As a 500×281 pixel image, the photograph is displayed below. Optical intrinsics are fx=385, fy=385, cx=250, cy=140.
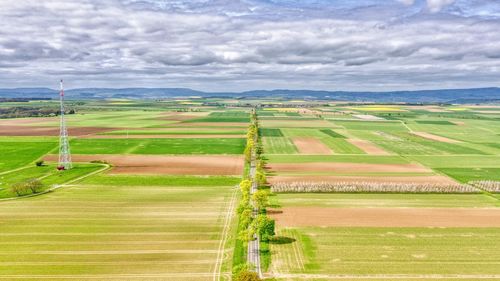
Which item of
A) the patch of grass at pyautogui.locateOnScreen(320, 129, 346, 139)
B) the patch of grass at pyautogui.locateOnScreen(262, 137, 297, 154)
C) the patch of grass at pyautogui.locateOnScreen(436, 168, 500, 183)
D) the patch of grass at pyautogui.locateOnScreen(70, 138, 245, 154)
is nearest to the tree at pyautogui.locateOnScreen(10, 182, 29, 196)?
the patch of grass at pyautogui.locateOnScreen(70, 138, 245, 154)

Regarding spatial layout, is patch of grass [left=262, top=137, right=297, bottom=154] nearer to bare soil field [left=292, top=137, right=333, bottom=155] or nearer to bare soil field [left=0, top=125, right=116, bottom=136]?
bare soil field [left=292, top=137, right=333, bottom=155]

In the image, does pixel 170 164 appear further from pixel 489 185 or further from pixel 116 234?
pixel 489 185

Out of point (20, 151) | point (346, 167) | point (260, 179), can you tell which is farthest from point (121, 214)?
point (20, 151)

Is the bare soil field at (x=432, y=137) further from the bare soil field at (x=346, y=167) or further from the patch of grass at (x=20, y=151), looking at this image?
the patch of grass at (x=20, y=151)

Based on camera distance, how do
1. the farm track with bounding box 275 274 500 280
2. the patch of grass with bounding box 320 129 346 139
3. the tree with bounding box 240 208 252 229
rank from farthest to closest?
the patch of grass with bounding box 320 129 346 139, the tree with bounding box 240 208 252 229, the farm track with bounding box 275 274 500 280

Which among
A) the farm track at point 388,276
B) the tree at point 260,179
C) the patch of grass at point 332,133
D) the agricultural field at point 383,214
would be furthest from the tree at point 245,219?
the patch of grass at point 332,133

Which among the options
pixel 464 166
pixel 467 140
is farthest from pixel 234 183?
pixel 467 140

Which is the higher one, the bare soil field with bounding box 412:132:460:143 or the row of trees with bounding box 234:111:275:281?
the bare soil field with bounding box 412:132:460:143

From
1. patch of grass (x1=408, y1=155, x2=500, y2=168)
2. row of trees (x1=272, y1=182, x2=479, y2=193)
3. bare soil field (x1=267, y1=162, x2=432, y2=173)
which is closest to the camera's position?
row of trees (x1=272, y1=182, x2=479, y2=193)
